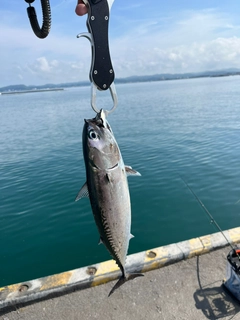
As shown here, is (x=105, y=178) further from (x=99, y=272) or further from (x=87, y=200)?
(x=87, y=200)

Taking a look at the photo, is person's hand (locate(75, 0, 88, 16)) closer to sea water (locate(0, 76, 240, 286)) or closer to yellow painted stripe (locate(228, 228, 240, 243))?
yellow painted stripe (locate(228, 228, 240, 243))

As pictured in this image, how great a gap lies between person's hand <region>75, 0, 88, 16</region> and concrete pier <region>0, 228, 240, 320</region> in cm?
425

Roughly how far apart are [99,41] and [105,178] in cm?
134

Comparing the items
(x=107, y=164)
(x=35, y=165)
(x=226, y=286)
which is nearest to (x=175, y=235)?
(x=226, y=286)

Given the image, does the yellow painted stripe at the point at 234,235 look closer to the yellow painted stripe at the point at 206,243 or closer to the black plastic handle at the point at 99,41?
the yellow painted stripe at the point at 206,243

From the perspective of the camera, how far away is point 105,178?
104 inches

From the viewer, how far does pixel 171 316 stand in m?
4.25

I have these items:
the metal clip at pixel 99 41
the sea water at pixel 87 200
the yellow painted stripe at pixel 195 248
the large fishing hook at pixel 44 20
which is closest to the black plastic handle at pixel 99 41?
the metal clip at pixel 99 41

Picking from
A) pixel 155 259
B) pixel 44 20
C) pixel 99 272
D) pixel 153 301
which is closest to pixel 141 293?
pixel 153 301

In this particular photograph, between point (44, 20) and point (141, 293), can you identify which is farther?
point (141, 293)

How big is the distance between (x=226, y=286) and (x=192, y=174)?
9457 mm

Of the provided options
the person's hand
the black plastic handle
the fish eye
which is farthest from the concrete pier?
the person's hand

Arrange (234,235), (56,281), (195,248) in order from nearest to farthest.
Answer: (56,281) → (195,248) → (234,235)

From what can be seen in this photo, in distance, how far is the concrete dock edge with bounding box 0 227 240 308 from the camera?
15.1 feet
